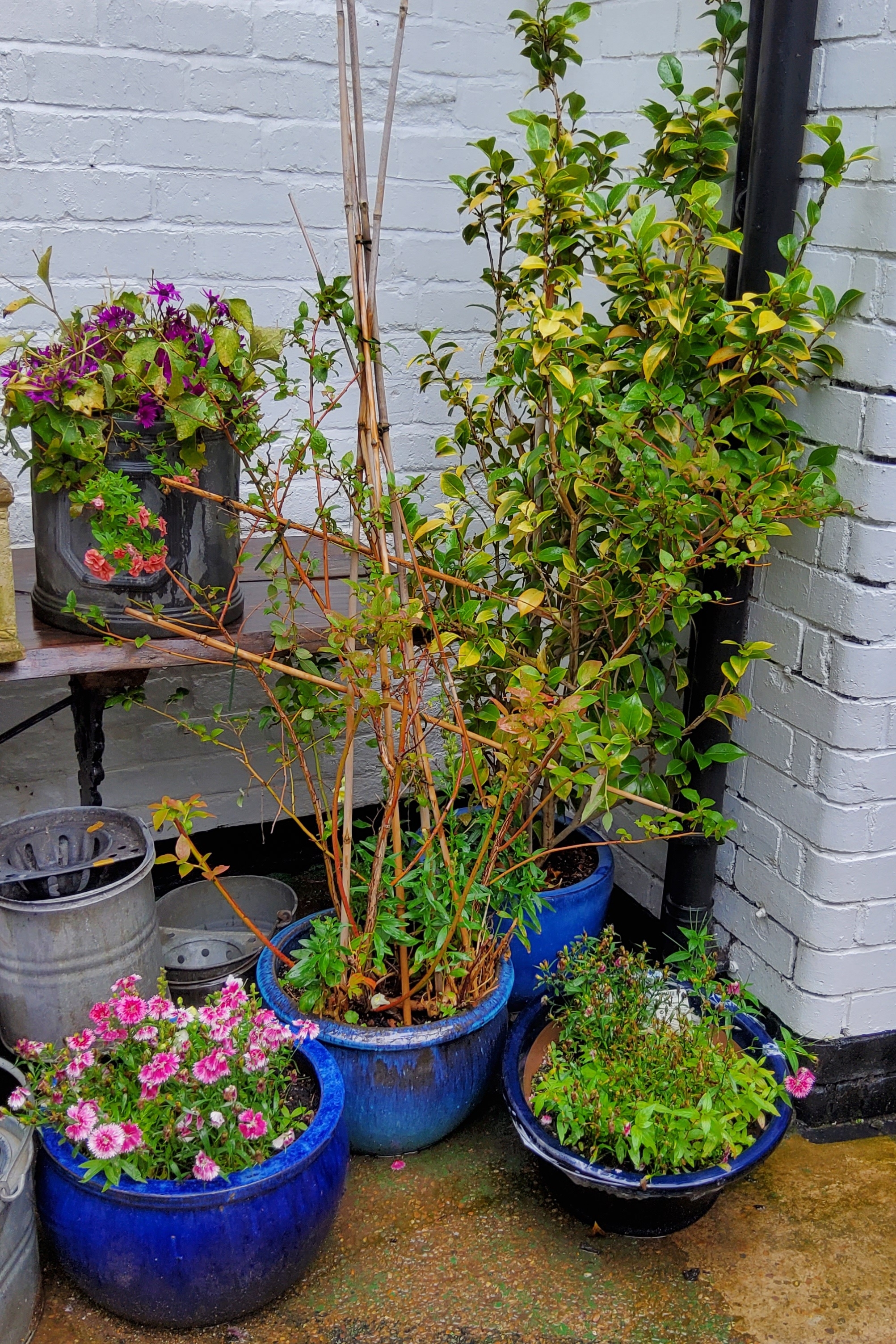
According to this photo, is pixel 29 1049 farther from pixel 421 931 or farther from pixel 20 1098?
pixel 421 931

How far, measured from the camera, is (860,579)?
1.80 meters

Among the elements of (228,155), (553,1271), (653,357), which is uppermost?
(228,155)

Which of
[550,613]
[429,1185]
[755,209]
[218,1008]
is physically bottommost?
[429,1185]

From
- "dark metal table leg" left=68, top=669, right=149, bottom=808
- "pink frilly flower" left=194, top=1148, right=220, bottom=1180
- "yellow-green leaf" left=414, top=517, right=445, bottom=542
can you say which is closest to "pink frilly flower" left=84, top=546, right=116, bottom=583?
"dark metal table leg" left=68, top=669, right=149, bottom=808

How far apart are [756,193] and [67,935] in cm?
158

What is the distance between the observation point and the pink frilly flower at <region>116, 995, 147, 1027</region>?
157 cm

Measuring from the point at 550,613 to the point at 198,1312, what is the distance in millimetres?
1180

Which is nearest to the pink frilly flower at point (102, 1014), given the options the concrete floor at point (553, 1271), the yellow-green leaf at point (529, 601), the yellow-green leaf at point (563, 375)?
the concrete floor at point (553, 1271)

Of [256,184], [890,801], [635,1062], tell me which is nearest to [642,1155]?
[635,1062]

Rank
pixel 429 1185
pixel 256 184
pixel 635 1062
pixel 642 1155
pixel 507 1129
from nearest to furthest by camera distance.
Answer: pixel 642 1155 → pixel 635 1062 → pixel 429 1185 → pixel 507 1129 → pixel 256 184

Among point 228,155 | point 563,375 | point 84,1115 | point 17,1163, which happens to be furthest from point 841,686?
point 228,155

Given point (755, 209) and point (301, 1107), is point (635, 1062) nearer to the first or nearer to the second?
point (301, 1107)

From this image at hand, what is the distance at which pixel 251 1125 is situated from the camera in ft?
4.94

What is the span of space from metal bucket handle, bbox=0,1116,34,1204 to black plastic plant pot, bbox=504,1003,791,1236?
0.70m
